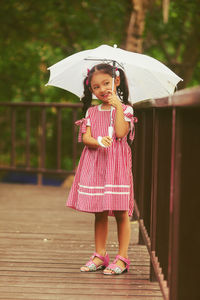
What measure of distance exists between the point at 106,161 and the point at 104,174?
0.08m

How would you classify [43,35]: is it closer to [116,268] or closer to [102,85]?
[102,85]

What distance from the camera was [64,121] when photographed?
1292cm

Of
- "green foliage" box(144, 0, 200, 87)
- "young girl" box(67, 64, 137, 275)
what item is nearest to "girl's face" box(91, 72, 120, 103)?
"young girl" box(67, 64, 137, 275)

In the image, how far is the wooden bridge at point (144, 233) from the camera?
2.14 m

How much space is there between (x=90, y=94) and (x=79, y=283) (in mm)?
1220

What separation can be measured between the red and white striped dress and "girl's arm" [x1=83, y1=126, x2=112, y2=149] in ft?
0.09

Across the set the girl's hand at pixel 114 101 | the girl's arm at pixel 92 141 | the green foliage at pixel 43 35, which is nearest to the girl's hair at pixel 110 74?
the girl's hand at pixel 114 101

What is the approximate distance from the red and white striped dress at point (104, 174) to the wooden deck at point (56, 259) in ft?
1.46

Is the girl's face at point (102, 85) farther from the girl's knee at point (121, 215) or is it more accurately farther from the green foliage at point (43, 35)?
the green foliage at point (43, 35)

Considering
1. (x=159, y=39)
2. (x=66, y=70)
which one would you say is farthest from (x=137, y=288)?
(x=159, y=39)

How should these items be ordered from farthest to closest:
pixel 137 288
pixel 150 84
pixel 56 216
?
pixel 56 216 → pixel 150 84 → pixel 137 288

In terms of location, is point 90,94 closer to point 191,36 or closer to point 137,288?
point 137,288

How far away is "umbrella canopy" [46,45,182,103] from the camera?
144 inches

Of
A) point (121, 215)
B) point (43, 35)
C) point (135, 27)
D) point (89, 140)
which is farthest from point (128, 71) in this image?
point (43, 35)
